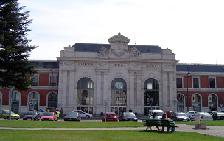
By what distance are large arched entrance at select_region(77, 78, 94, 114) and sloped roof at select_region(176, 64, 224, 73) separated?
20.9 m

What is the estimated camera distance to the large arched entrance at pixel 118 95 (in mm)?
80625

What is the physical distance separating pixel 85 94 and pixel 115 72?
7.79 m

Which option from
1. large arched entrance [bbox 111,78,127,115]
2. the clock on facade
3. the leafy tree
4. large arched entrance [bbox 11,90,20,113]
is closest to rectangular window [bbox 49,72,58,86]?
large arched entrance [bbox 11,90,20,113]

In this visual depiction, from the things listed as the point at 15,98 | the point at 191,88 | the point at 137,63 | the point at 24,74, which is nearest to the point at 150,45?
the point at 137,63

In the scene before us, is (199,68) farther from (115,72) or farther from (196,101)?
(115,72)

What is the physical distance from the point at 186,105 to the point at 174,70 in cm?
827

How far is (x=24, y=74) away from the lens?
41844 mm

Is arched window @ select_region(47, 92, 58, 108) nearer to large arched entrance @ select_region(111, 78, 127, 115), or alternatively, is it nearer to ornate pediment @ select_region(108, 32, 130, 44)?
large arched entrance @ select_region(111, 78, 127, 115)

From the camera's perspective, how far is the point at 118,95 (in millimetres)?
81312

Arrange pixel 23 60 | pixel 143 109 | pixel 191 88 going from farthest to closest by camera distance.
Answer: pixel 191 88 < pixel 143 109 < pixel 23 60

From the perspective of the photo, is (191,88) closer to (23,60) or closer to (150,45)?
(150,45)

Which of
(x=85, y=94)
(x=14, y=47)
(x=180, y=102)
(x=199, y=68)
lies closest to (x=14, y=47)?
(x=14, y=47)

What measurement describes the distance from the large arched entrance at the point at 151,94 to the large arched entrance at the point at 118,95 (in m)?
4.37

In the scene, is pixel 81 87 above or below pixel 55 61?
below
